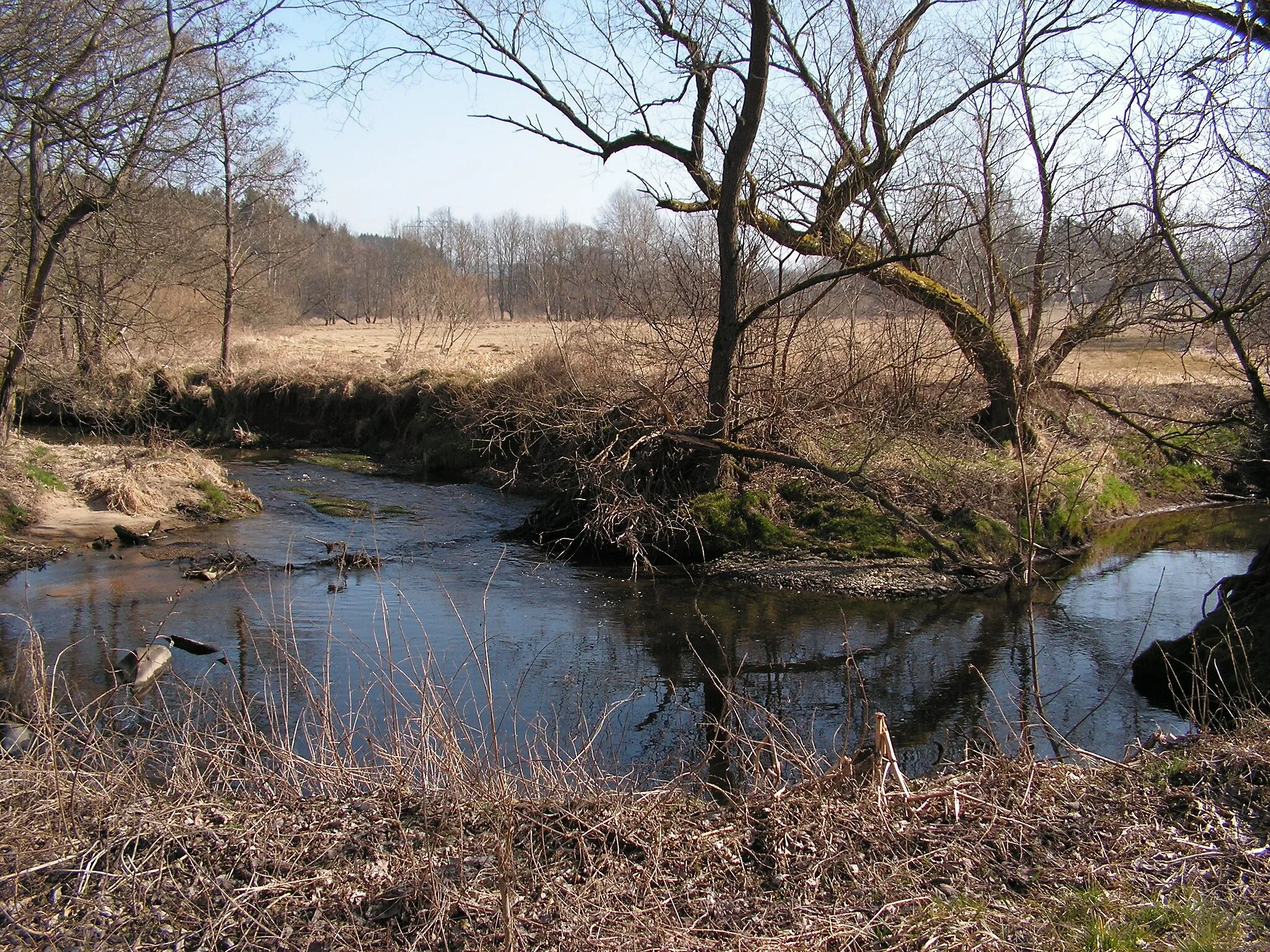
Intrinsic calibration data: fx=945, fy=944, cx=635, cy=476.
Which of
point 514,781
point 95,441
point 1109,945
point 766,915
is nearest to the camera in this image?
A: point 1109,945

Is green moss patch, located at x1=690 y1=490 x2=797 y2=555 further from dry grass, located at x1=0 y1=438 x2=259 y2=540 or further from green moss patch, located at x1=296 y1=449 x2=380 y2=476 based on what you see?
green moss patch, located at x1=296 y1=449 x2=380 y2=476

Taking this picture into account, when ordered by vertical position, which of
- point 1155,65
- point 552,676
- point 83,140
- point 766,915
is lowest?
point 552,676

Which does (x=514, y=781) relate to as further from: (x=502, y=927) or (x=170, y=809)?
(x=170, y=809)

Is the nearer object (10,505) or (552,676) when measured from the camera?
(552,676)

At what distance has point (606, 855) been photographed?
13.0 feet

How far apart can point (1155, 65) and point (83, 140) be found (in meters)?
9.59

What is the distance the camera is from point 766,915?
12.1 feet

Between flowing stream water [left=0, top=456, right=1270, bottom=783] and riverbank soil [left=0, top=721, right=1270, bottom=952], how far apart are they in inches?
25.1

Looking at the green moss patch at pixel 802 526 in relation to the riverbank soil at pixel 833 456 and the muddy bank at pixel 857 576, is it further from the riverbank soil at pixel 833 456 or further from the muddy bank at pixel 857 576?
the muddy bank at pixel 857 576

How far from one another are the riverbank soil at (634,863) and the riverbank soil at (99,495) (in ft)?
31.1

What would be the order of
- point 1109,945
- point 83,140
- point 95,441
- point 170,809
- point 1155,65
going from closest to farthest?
point 1109,945, point 170,809, point 83,140, point 1155,65, point 95,441

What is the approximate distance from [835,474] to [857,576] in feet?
4.54

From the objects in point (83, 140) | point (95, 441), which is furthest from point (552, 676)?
point (95, 441)

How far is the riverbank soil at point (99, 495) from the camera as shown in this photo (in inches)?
514
